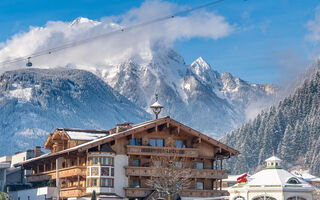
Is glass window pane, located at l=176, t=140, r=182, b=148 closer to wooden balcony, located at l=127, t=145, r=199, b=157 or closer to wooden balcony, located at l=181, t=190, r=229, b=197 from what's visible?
wooden balcony, located at l=127, t=145, r=199, b=157

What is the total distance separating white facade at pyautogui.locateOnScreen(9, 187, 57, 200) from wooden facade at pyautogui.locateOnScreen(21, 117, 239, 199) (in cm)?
180

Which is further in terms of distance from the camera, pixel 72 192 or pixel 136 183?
pixel 136 183

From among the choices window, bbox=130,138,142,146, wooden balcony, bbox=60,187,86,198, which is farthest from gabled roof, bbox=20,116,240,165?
wooden balcony, bbox=60,187,86,198

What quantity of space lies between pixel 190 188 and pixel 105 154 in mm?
12489

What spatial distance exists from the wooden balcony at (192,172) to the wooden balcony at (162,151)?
1.95 meters

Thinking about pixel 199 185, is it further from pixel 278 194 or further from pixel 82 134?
pixel 278 194

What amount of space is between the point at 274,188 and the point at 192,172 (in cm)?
1945

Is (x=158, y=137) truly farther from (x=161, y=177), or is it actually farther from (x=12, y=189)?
(x=12, y=189)

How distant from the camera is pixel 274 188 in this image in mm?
69625

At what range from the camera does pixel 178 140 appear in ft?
294

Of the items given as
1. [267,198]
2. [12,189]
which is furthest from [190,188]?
[12,189]

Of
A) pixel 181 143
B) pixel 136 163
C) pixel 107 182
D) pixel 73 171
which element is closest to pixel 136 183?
pixel 136 163

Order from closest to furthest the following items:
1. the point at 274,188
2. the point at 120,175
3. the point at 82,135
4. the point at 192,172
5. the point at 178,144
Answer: the point at 274,188, the point at 120,175, the point at 192,172, the point at 178,144, the point at 82,135

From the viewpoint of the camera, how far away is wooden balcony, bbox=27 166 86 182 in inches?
3314
